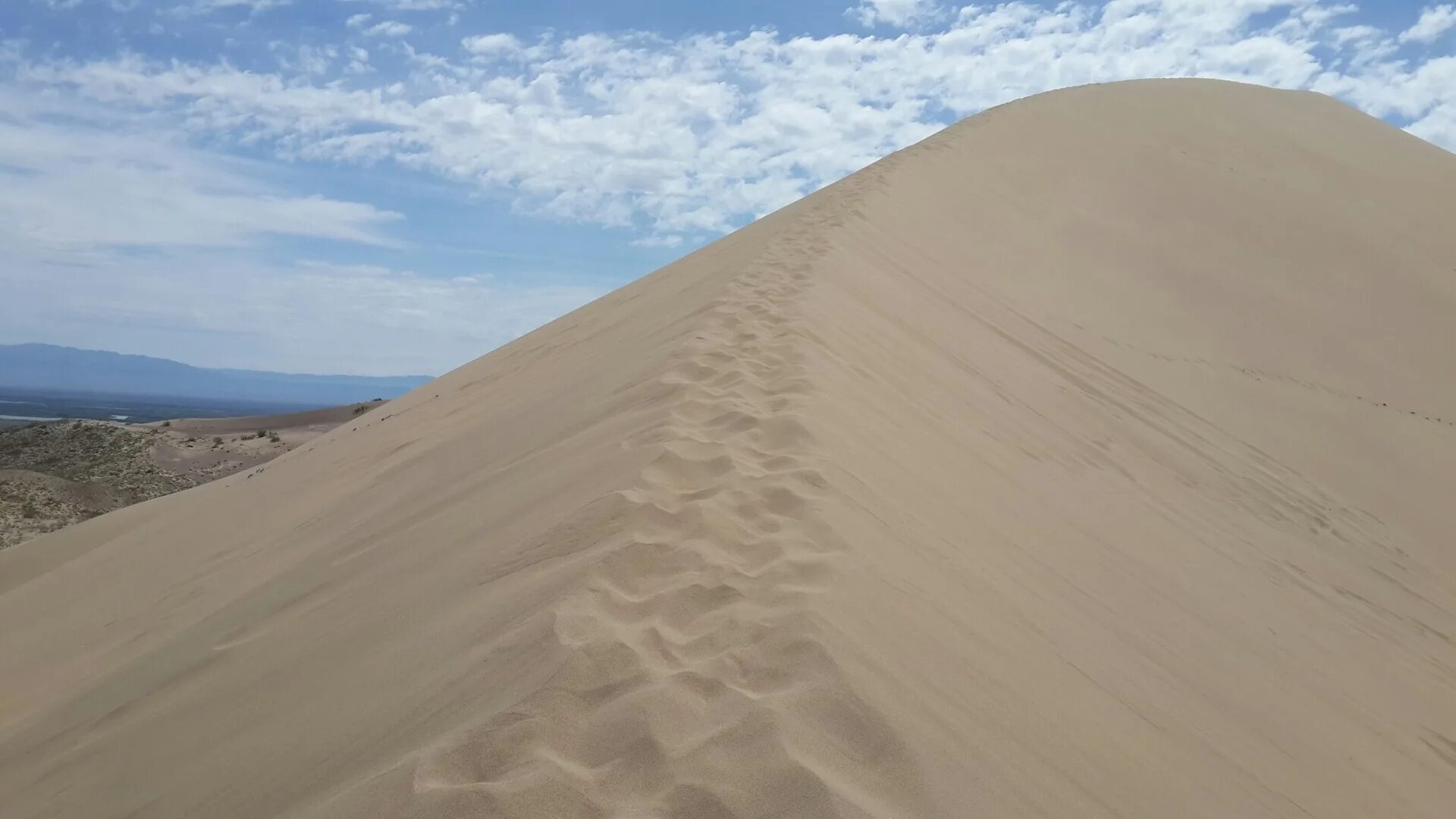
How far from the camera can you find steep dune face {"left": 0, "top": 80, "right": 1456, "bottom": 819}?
215 cm

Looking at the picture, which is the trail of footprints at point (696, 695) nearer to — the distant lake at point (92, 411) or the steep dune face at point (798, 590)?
the steep dune face at point (798, 590)

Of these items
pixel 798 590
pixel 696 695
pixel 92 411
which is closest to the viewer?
pixel 696 695

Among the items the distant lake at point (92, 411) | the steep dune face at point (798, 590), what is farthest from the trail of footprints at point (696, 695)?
the distant lake at point (92, 411)

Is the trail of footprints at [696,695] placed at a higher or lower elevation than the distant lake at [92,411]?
higher

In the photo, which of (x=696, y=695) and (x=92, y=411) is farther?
(x=92, y=411)

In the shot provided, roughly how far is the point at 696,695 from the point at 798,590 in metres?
0.52

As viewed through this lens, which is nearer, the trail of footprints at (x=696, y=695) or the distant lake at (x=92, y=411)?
the trail of footprints at (x=696, y=695)

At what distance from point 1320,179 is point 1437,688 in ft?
48.4

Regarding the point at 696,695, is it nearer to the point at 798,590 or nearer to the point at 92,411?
the point at 798,590

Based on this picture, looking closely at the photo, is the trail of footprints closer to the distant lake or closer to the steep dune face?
the steep dune face

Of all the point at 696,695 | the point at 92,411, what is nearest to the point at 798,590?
the point at 696,695

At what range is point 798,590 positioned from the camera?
2.59m

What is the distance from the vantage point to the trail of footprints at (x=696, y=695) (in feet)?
6.23

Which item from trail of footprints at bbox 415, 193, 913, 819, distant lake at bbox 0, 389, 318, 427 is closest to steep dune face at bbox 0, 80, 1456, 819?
trail of footprints at bbox 415, 193, 913, 819
